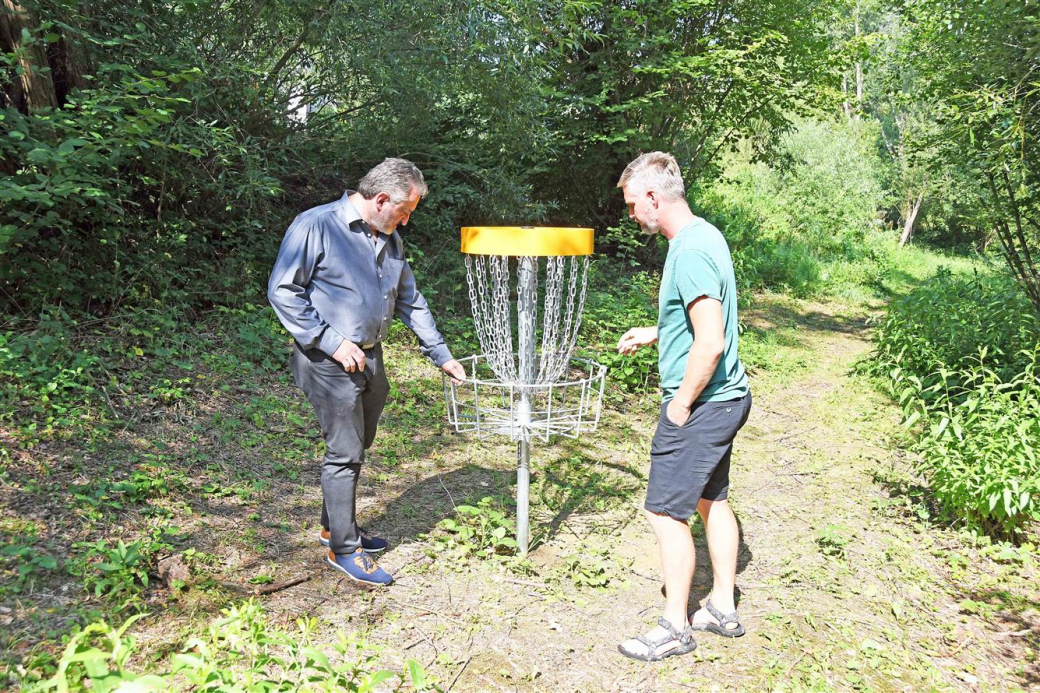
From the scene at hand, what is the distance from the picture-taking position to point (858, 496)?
197 inches

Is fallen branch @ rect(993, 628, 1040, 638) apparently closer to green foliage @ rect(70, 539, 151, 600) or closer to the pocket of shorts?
the pocket of shorts

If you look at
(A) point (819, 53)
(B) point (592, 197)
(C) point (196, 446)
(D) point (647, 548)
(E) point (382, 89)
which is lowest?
(D) point (647, 548)

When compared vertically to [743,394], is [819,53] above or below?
above

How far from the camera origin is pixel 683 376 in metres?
2.97

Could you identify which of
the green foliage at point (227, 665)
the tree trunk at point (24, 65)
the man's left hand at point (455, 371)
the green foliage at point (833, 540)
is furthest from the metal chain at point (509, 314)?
the tree trunk at point (24, 65)

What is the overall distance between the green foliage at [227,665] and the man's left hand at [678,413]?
1327 mm

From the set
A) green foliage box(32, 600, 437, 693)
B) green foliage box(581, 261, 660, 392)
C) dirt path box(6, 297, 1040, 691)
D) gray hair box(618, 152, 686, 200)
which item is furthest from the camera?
green foliage box(581, 261, 660, 392)

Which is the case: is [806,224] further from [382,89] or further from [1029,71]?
[382,89]

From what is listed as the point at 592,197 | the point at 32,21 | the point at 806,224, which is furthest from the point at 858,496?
the point at 806,224

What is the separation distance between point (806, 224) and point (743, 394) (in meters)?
16.4

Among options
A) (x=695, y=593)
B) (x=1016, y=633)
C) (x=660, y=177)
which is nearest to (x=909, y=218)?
(x=1016, y=633)

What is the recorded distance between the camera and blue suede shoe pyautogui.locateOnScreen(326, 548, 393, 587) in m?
3.48

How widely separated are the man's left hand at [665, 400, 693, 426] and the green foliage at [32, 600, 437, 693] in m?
1.33

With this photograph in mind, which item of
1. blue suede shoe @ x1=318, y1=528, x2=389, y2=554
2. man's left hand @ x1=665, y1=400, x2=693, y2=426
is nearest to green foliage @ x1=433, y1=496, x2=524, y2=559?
blue suede shoe @ x1=318, y1=528, x2=389, y2=554
